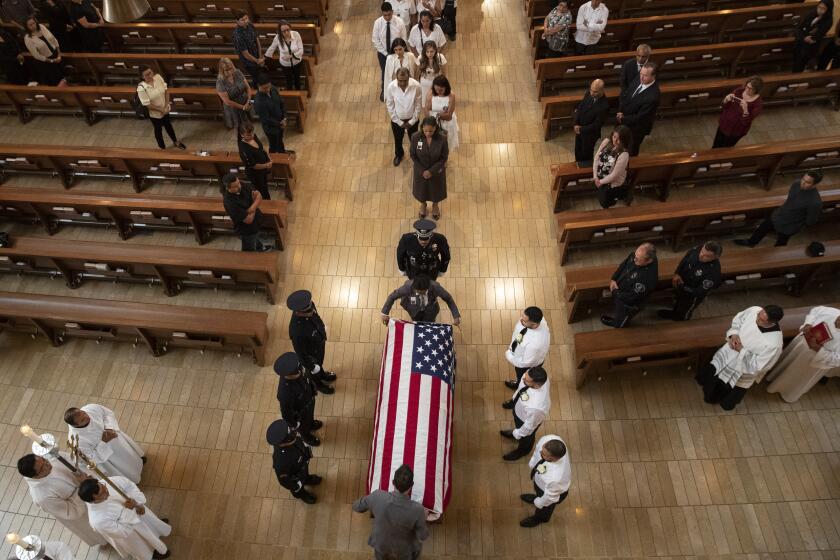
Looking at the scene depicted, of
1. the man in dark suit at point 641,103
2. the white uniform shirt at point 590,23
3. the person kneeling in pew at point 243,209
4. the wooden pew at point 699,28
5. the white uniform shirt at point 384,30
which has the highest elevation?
the wooden pew at point 699,28

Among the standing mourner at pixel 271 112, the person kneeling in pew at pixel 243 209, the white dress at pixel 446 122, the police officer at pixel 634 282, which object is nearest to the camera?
the police officer at pixel 634 282

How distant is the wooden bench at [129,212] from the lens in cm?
620

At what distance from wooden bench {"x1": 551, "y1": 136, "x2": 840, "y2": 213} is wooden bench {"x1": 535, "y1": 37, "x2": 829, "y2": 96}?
169cm

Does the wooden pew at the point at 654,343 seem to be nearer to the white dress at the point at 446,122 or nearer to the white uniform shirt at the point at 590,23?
the white dress at the point at 446,122

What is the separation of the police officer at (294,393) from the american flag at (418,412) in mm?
592

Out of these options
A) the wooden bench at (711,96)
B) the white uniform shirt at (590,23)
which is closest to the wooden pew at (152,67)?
the wooden bench at (711,96)

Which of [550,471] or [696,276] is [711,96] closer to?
[696,276]

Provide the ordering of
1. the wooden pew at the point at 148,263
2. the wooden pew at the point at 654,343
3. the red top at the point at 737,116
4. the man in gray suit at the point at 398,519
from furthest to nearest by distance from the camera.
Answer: the red top at the point at 737,116 → the wooden pew at the point at 148,263 → the wooden pew at the point at 654,343 → the man in gray suit at the point at 398,519

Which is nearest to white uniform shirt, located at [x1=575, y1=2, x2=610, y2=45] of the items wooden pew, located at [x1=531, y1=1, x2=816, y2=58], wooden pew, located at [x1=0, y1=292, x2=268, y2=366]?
wooden pew, located at [x1=531, y1=1, x2=816, y2=58]

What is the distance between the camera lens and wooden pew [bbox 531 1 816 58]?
7.81 metres

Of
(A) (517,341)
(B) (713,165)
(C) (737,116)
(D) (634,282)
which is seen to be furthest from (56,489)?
(C) (737,116)

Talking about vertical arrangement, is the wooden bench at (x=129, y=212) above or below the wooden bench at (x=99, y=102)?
below

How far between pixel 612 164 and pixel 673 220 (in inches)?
34.5

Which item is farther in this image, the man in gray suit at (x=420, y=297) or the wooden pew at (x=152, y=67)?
the wooden pew at (x=152, y=67)
